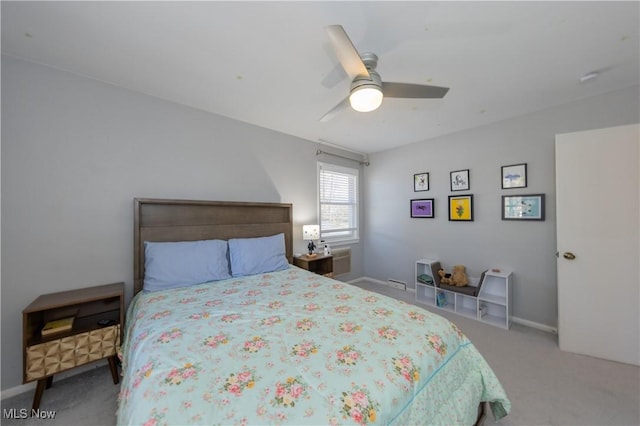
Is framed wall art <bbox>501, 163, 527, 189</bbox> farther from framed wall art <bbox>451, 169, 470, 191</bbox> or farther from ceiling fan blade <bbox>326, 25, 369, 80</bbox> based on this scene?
ceiling fan blade <bbox>326, 25, 369, 80</bbox>

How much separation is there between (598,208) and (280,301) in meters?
3.02

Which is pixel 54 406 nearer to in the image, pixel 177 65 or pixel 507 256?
pixel 177 65

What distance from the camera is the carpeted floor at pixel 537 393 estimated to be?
153cm

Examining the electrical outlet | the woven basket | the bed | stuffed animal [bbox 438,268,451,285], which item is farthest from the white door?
the woven basket

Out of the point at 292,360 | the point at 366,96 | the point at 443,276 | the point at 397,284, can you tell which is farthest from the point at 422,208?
the point at 292,360

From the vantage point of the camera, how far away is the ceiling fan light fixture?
1.49 metres

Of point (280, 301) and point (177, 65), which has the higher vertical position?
point (177, 65)

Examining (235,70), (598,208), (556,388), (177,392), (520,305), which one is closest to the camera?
(177,392)

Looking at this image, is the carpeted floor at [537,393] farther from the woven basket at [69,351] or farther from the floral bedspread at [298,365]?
the floral bedspread at [298,365]

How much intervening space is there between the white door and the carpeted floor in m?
0.23

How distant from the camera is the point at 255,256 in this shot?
2.55 metres

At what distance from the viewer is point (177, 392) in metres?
0.85

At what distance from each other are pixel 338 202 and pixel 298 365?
3364mm

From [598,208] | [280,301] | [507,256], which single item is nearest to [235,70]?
[280,301]
